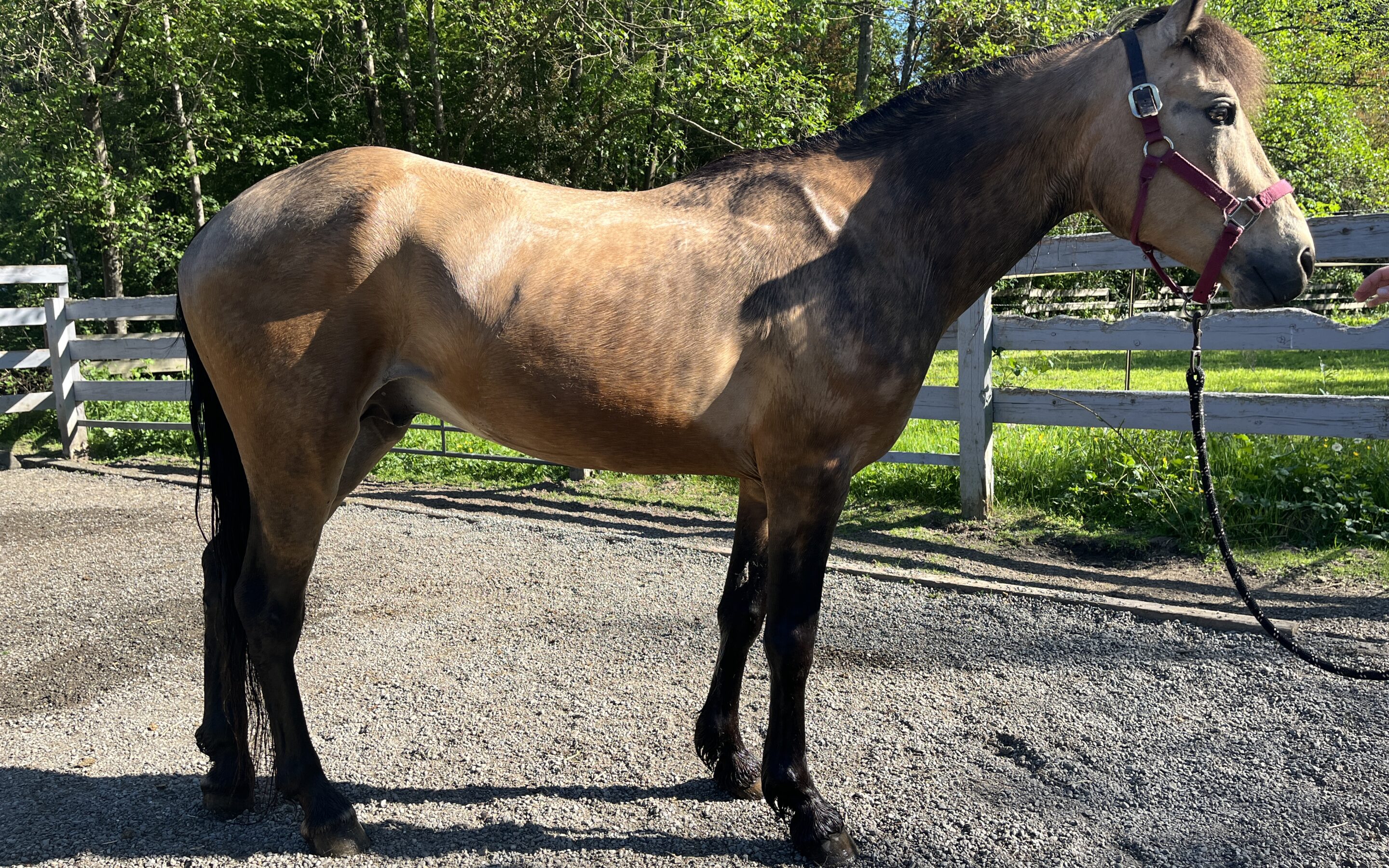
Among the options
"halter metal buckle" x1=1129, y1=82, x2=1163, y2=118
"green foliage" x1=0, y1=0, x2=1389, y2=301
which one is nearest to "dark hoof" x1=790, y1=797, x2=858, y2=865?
"halter metal buckle" x1=1129, y1=82, x2=1163, y2=118

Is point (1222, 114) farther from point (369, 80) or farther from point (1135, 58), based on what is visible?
point (369, 80)

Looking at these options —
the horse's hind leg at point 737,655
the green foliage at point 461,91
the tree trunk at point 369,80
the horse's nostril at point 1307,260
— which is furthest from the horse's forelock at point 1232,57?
the tree trunk at point 369,80

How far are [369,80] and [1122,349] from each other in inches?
506

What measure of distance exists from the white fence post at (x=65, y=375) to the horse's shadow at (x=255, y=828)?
24.6ft

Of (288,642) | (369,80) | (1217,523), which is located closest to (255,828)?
(288,642)

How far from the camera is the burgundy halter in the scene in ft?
7.37

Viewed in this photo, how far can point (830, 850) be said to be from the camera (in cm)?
244

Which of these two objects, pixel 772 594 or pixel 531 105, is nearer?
pixel 772 594

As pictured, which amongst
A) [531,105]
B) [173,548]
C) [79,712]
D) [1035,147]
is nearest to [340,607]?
[79,712]

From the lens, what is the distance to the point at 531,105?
46.1 ft

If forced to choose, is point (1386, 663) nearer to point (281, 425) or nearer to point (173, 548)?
point (281, 425)

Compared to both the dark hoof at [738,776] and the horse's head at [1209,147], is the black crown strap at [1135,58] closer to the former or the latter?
the horse's head at [1209,147]

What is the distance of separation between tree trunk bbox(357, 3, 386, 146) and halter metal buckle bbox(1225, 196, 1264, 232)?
14017mm

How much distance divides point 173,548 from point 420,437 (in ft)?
11.7
